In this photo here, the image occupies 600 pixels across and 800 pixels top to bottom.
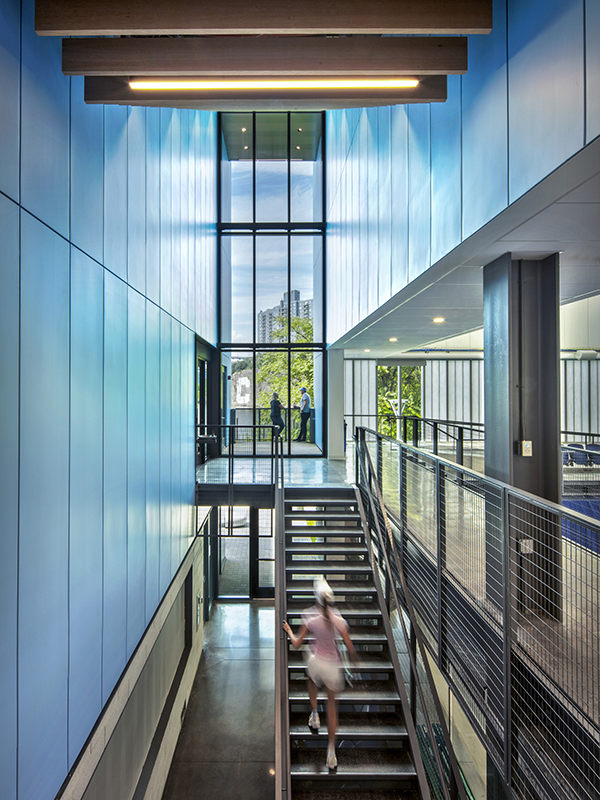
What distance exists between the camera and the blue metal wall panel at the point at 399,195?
6160mm

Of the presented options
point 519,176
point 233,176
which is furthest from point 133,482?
point 233,176

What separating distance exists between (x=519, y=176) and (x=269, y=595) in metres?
12.0

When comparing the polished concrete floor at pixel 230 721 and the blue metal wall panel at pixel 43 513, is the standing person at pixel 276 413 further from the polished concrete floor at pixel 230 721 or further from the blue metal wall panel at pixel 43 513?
the blue metal wall panel at pixel 43 513

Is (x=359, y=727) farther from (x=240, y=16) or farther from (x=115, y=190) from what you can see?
(x=240, y=16)

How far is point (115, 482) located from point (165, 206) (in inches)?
190

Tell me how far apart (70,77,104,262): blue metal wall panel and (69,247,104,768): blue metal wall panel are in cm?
19

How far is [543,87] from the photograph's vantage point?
2918 mm

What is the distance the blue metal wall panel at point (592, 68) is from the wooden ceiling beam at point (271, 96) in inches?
58.5

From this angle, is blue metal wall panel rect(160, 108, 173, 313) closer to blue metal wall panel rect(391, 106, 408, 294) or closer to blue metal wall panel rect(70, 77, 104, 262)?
blue metal wall panel rect(70, 77, 104, 262)

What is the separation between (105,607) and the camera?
459cm

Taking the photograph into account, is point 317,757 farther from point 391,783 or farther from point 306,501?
→ point 306,501

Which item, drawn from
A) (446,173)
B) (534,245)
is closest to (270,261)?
(446,173)

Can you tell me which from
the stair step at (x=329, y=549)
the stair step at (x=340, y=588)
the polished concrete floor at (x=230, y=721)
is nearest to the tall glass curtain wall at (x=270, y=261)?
the polished concrete floor at (x=230, y=721)

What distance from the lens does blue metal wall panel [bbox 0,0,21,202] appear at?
2910 mm
